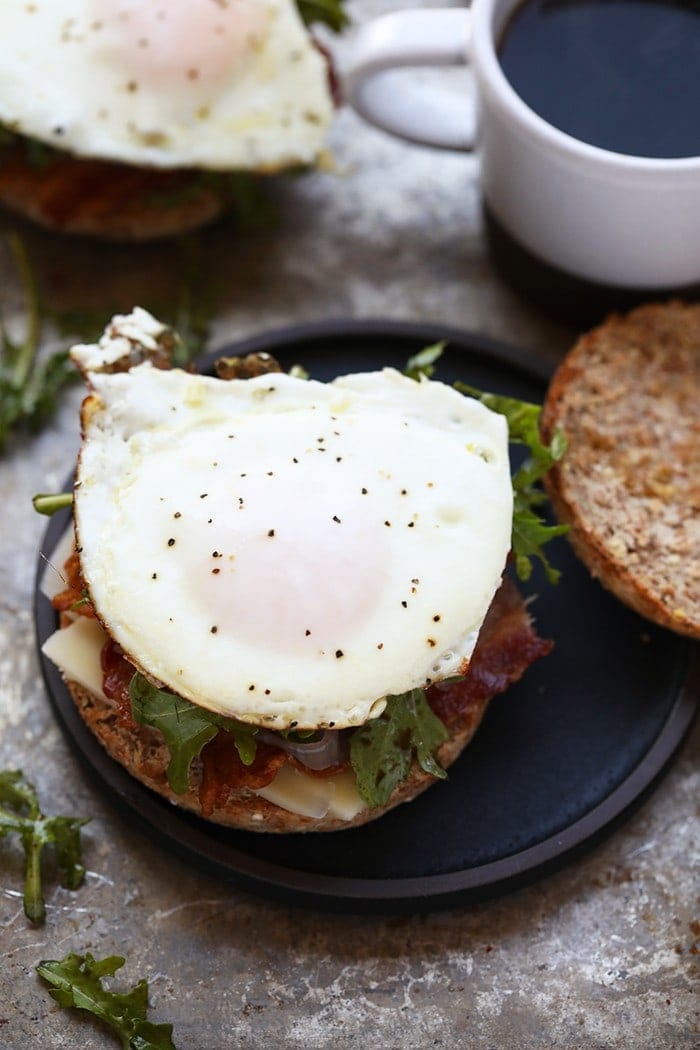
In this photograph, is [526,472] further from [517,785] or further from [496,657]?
[517,785]

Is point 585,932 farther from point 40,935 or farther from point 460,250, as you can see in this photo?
point 460,250

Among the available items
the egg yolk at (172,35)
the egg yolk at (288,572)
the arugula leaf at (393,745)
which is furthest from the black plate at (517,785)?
the egg yolk at (172,35)

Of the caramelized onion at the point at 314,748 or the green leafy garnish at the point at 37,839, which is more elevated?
the caramelized onion at the point at 314,748

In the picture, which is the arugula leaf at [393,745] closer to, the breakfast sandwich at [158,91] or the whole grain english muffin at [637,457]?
the whole grain english muffin at [637,457]

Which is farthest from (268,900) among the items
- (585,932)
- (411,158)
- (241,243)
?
(411,158)

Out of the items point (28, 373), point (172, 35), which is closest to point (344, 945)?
point (28, 373)

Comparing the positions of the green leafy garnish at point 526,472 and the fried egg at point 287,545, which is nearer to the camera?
the fried egg at point 287,545

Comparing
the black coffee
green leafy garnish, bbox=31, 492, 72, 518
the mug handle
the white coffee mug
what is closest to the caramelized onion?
green leafy garnish, bbox=31, 492, 72, 518
